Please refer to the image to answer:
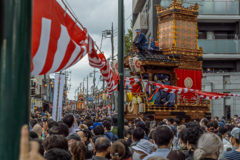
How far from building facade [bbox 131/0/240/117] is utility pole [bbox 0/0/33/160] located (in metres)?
27.1

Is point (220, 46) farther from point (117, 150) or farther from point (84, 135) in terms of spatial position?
point (117, 150)

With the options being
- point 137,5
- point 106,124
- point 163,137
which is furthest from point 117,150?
point 137,5

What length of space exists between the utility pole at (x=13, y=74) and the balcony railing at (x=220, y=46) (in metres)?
29.7

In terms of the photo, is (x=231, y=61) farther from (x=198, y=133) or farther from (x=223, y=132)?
(x=198, y=133)

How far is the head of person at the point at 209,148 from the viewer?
11.1 feet

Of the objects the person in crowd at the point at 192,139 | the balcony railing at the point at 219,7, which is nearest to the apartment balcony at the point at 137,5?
the balcony railing at the point at 219,7

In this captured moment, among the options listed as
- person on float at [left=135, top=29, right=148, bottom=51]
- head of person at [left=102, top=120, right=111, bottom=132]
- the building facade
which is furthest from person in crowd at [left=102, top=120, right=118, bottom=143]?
the building facade

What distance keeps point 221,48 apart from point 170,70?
45.6 feet

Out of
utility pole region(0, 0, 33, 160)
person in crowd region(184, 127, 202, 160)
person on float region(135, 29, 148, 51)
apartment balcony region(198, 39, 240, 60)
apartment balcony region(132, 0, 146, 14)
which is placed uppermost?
apartment balcony region(132, 0, 146, 14)

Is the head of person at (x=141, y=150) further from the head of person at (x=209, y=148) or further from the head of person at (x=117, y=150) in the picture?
the head of person at (x=209, y=148)

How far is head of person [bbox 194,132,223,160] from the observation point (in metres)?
3.40

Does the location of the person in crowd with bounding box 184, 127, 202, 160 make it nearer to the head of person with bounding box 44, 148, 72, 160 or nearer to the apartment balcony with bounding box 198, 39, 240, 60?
the head of person with bounding box 44, 148, 72, 160

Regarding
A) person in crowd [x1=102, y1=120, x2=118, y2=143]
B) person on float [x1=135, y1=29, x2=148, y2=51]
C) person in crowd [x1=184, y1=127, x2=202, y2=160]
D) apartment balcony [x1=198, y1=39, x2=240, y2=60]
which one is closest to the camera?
person in crowd [x1=184, y1=127, x2=202, y2=160]

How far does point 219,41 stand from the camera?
29656 millimetres
